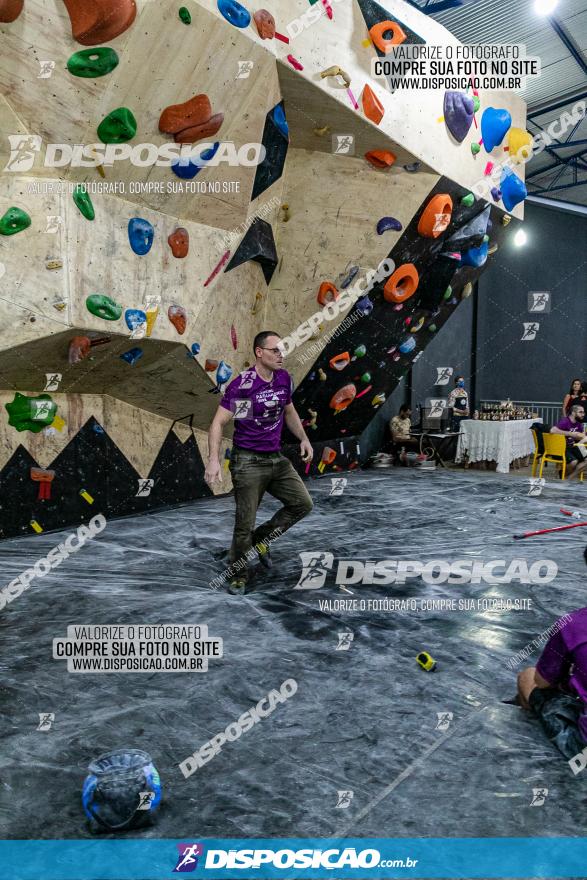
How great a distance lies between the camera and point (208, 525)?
6691mm

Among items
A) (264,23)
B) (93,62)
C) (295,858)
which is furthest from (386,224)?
(295,858)

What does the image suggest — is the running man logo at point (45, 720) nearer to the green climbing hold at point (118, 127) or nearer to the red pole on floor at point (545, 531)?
the green climbing hold at point (118, 127)

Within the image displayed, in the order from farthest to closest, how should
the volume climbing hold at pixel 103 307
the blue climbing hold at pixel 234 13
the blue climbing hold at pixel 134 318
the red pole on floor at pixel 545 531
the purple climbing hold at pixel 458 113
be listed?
the purple climbing hold at pixel 458 113 < the red pole on floor at pixel 545 531 < the blue climbing hold at pixel 134 318 < the volume climbing hold at pixel 103 307 < the blue climbing hold at pixel 234 13

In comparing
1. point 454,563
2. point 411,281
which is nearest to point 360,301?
point 411,281

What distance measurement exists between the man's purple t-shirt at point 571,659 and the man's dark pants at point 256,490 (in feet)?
7.45

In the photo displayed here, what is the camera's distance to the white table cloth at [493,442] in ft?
39.0

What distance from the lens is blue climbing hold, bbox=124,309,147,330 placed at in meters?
5.74

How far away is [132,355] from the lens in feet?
20.5

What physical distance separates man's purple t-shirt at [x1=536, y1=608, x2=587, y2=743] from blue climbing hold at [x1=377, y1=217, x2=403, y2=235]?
582 cm

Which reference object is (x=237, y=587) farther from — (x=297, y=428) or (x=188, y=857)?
(x=188, y=857)

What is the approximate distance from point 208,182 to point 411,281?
3.40 meters

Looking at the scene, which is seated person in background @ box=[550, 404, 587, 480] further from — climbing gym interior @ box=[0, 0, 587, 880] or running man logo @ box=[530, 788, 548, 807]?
running man logo @ box=[530, 788, 548, 807]

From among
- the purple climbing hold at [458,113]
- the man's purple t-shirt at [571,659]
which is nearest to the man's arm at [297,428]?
the man's purple t-shirt at [571,659]

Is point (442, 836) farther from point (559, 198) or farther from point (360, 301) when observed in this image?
point (559, 198)
